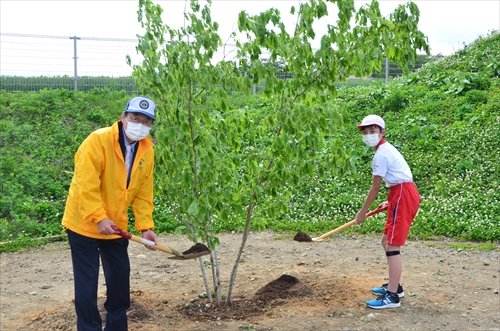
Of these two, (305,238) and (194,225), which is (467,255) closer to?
(305,238)

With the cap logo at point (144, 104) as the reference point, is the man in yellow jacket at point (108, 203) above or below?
below

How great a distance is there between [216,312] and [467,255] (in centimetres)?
376

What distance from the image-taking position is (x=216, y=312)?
5641 millimetres

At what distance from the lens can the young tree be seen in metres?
4.98

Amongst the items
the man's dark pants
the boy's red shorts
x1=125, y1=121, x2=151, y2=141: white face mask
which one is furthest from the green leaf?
the boy's red shorts

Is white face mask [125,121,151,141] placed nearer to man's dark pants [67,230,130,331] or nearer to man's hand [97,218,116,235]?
man's hand [97,218,116,235]

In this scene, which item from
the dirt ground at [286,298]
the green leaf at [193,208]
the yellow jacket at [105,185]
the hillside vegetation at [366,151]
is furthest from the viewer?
the hillside vegetation at [366,151]

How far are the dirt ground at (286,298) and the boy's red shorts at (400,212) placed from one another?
0.67m

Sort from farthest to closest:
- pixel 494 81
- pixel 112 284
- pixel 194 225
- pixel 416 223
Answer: pixel 494 81, pixel 416 223, pixel 194 225, pixel 112 284

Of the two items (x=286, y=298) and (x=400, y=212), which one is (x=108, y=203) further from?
(x=400, y=212)

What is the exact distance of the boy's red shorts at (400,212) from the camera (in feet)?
18.1

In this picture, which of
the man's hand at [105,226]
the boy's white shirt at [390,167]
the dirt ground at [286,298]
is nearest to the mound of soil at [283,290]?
the dirt ground at [286,298]

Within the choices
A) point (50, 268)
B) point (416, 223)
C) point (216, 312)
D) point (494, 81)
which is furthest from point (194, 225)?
point (494, 81)

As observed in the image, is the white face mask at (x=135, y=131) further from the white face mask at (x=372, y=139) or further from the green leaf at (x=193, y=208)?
the white face mask at (x=372, y=139)
